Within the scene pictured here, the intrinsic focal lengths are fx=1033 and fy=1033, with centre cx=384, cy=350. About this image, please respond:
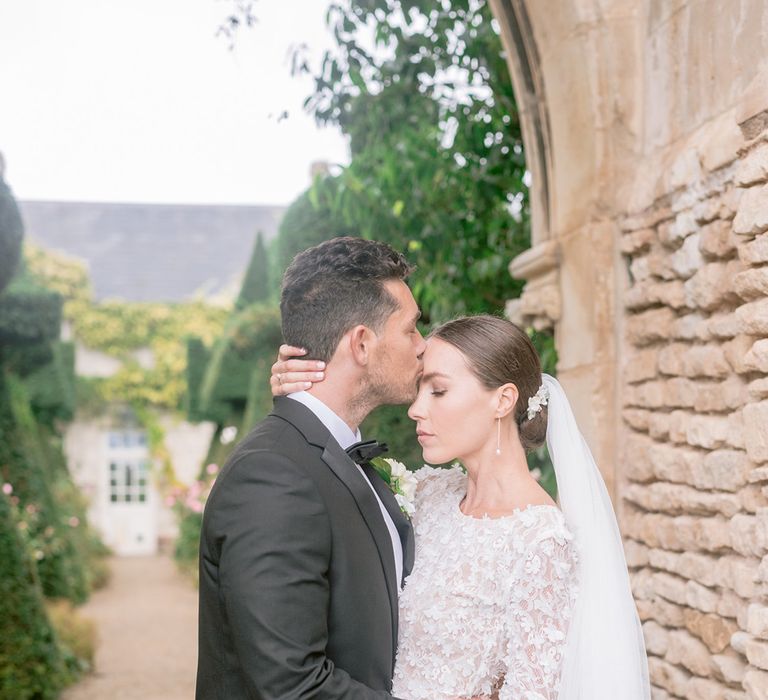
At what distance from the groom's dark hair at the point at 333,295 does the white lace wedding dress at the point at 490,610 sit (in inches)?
22.6

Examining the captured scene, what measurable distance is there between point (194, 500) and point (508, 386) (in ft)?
45.7

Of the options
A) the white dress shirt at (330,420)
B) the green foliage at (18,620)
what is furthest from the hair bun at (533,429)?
the green foliage at (18,620)

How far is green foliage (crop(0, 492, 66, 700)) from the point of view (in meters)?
6.96

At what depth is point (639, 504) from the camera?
355 cm

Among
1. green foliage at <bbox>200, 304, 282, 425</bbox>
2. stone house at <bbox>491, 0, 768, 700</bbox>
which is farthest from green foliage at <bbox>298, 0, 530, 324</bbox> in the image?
green foliage at <bbox>200, 304, 282, 425</bbox>

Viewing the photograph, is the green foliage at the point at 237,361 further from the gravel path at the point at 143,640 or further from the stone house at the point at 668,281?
the stone house at the point at 668,281

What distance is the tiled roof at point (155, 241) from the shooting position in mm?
24047

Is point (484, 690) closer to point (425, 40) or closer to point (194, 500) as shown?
point (425, 40)

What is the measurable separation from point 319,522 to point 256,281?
16.1 metres

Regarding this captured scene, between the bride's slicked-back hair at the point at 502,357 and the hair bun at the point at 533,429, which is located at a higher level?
the bride's slicked-back hair at the point at 502,357

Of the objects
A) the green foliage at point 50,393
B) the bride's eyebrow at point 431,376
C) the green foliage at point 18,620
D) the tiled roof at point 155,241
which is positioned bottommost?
the green foliage at point 18,620

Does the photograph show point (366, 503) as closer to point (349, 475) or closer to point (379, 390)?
point (349, 475)

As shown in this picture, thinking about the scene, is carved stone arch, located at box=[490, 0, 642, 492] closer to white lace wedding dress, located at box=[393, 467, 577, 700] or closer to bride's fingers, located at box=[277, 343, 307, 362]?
white lace wedding dress, located at box=[393, 467, 577, 700]

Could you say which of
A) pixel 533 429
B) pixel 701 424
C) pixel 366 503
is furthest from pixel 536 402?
pixel 701 424
